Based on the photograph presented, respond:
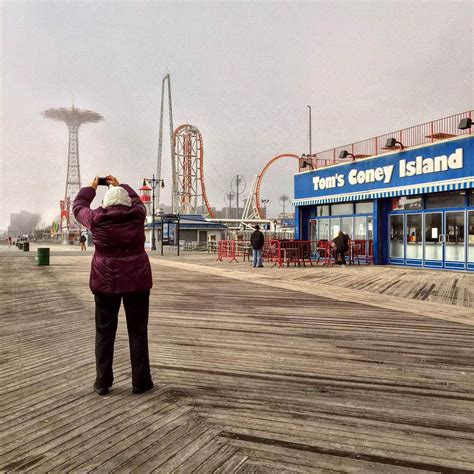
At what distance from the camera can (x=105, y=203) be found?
365 cm

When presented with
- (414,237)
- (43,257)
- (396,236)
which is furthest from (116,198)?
(43,257)

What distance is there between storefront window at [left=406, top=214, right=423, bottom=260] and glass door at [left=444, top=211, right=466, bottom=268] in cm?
131

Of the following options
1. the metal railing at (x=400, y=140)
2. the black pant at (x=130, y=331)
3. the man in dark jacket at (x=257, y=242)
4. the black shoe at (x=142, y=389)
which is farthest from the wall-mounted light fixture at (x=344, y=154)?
the black shoe at (x=142, y=389)

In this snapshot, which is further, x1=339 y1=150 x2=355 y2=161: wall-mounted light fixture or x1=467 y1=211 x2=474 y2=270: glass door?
x1=339 y1=150 x2=355 y2=161: wall-mounted light fixture

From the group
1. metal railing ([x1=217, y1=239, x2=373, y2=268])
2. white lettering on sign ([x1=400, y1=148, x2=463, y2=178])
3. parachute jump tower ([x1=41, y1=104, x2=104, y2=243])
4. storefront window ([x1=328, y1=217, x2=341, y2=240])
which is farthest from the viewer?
parachute jump tower ([x1=41, y1=104, x2=104, y2=243])

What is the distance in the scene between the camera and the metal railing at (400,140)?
54.4ft

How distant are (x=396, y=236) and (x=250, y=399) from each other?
17.4 m

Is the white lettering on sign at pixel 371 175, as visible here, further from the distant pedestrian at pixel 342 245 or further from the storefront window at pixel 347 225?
the distant pedestrian at pixel 342 245

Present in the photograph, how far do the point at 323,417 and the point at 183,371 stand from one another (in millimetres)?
1647

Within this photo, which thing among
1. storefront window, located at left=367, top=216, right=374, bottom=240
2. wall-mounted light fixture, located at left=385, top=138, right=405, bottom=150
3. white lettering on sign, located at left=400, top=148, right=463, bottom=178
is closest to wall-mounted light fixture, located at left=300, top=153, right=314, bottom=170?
storefront window, located at left=367, top=216, right=374, bottom=240

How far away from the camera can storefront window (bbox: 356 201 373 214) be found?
20578mm

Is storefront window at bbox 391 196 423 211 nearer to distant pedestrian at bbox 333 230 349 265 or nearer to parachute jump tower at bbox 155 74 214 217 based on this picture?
distant pedestrian at bbox 333 230 349 265

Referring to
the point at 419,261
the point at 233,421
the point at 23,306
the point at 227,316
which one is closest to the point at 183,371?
the point at 233,421

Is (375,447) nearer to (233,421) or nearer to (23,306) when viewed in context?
(233,421)
